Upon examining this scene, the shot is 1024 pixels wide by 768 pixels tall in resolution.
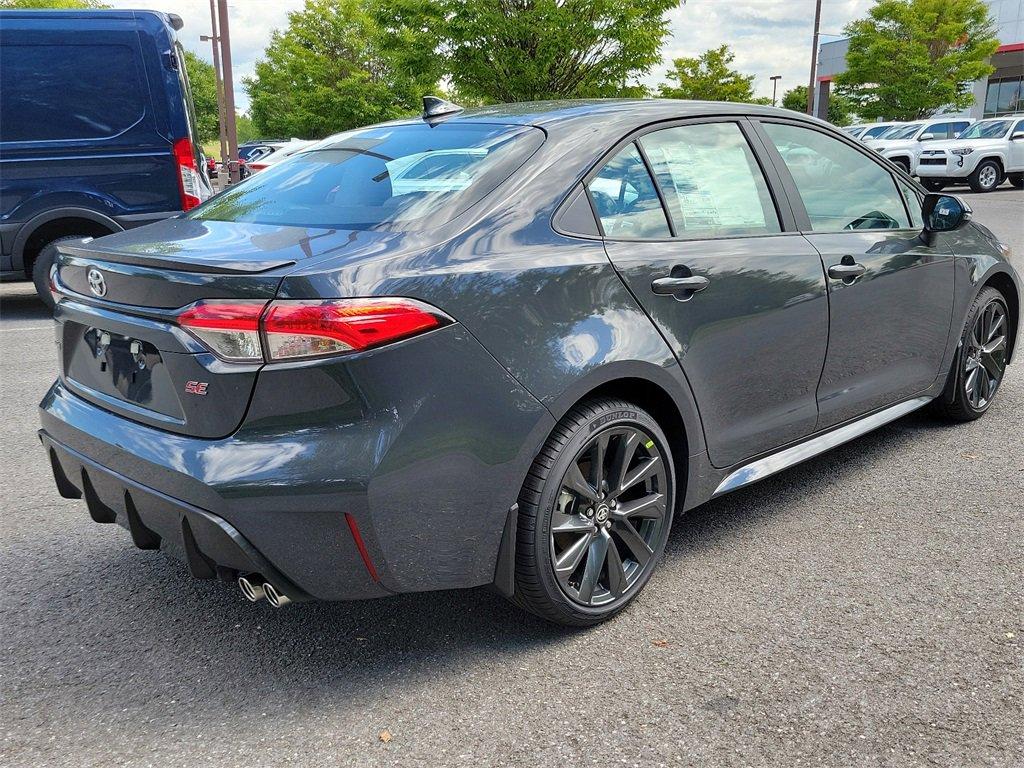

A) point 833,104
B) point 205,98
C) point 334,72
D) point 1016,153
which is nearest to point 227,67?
point 1016,153

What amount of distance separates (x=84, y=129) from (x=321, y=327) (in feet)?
22.9

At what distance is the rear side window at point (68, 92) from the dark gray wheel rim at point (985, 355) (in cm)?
690

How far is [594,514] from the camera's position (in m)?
2.81

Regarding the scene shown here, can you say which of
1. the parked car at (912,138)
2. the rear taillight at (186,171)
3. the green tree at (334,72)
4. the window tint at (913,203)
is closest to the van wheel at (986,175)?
the parked car at (912,138)

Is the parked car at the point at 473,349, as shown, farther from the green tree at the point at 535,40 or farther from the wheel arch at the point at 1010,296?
the green tree at the point at 535,40

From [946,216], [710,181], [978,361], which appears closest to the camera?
[710,181]

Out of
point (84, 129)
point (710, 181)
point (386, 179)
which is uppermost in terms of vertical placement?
point (386, 179)

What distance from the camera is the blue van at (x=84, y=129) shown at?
795 cm

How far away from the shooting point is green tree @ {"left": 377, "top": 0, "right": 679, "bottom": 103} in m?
18.9

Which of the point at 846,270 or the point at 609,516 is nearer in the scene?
the point at 609,516

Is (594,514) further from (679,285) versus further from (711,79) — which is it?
(711,79)

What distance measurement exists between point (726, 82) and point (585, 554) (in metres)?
Answer: 49.8

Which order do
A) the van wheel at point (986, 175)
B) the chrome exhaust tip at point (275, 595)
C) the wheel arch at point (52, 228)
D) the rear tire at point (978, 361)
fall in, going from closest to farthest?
the chrome exhaust tip at point (275, 595)
the rear tire at point (978, 361)
the wheel arch at point (52, 228)
the van wheel at point (986, 175)

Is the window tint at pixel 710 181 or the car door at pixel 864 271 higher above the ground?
the window tint at pixel 710 181
